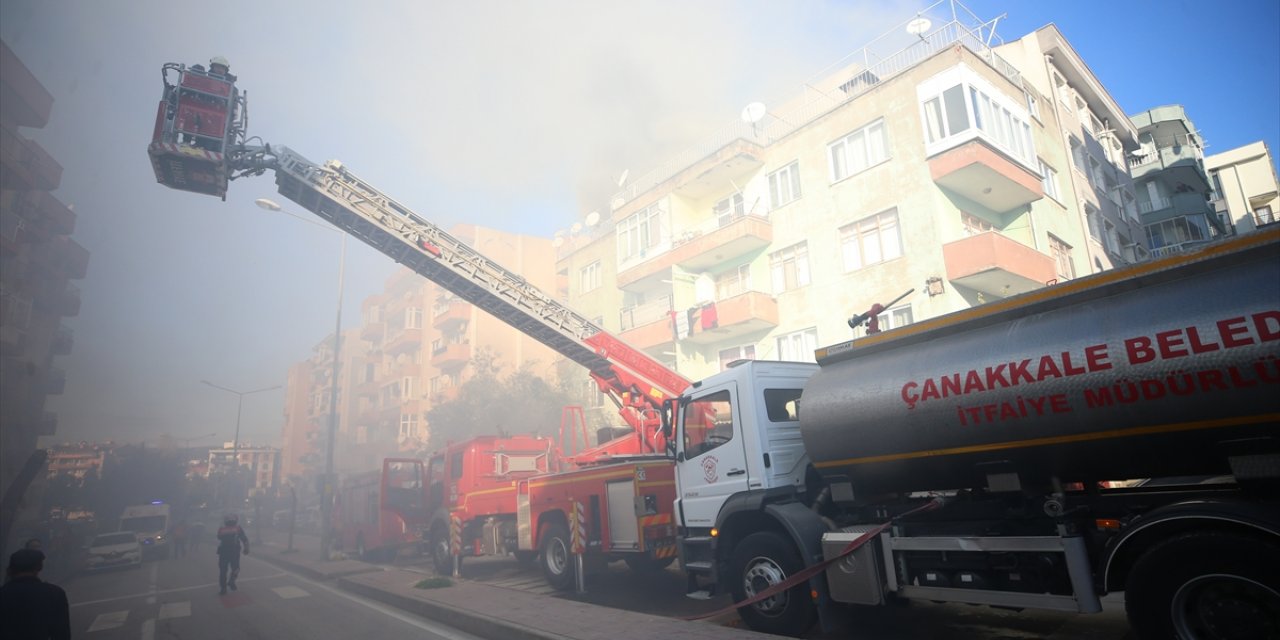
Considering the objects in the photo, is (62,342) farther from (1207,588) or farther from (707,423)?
(1207,588)

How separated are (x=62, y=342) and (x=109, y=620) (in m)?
38.5

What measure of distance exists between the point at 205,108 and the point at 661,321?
16.6 metres

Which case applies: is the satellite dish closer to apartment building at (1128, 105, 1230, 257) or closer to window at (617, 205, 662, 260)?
window at (617, 205, 662, 260)

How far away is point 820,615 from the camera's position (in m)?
6.05

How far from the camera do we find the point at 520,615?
804cm

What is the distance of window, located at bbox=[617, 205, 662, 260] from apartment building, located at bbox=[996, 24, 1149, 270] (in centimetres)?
1456

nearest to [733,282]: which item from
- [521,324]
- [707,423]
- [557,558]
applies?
[521,324]

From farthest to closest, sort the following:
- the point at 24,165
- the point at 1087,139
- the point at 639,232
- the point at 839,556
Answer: the point at 24,165
the point at 639,232
the point at 1087,139
the point at 839,556

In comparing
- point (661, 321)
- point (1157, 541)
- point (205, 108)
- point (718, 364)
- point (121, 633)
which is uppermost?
point (205, 108)

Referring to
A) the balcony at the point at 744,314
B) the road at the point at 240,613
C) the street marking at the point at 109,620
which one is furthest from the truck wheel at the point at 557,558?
the balcony at the point at 744,314

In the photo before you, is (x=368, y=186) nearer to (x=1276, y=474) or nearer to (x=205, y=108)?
(x=205, y=108)

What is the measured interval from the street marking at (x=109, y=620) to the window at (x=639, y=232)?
20298 mm

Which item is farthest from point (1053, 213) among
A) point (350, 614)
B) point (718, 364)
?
point (350, 614)

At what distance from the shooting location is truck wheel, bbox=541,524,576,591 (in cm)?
1080
